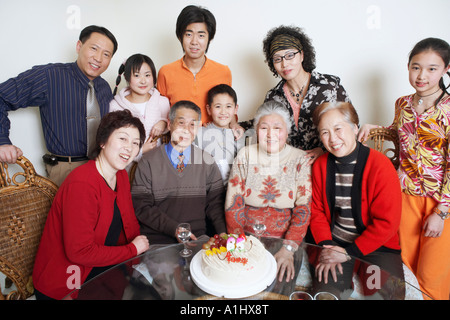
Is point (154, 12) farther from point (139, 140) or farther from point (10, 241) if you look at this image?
point (10, 241)

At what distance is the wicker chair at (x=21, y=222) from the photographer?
6.37 ft

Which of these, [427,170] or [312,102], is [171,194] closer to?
[312,102]

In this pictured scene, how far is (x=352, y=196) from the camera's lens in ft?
6.81

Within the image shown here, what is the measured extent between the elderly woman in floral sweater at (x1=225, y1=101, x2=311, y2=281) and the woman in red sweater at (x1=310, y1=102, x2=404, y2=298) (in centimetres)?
13

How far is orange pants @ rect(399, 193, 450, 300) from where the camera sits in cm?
214

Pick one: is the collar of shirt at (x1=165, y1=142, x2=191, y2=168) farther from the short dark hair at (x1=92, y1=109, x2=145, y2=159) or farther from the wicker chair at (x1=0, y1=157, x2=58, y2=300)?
the wicker chair at (x1=0, y1=157, x2=58, y2=300)

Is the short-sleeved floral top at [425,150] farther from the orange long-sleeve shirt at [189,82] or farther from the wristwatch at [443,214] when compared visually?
the orange long-sleeve shirt at [189,82]

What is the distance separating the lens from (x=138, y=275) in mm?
1541

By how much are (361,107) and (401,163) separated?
122 centimetres

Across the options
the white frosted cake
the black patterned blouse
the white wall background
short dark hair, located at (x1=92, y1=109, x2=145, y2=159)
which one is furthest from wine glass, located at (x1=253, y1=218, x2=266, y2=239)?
the white wall background

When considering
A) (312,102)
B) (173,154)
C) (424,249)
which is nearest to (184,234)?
(173,154)

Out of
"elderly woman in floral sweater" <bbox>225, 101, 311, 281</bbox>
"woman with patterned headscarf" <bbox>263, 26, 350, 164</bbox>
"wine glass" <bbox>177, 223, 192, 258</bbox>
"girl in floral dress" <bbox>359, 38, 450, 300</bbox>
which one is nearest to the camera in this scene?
"wine glass" <bbox>177, 223, 192, 258</bbox>

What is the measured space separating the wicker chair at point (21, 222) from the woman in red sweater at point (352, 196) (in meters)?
2.05
